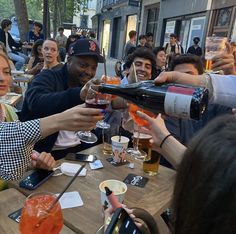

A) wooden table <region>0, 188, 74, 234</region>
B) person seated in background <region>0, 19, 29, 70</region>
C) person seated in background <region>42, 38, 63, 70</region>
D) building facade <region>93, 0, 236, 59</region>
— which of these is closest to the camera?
wooden table <region>0, 188, 74, 234</region>

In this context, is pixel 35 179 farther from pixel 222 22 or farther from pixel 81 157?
pixel 222 22

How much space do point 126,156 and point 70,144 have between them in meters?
0.68

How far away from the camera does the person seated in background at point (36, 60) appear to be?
6.14 metres

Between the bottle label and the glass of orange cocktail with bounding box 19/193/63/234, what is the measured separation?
23.3 inches

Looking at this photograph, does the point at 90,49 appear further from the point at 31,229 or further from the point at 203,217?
the point at 203,217

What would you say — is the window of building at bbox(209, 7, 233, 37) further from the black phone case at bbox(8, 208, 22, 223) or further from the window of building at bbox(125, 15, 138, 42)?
the black phone case at bbox(8, 208, 22, 223)

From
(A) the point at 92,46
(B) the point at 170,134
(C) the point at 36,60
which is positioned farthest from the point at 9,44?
(B) the point at 170,134

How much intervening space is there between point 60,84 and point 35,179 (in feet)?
3.64

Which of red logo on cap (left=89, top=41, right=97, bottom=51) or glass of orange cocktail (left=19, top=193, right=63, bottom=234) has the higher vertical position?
red logo on cap (left=89, top=41, right=97, bottom=51)

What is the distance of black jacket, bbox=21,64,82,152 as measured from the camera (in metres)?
2.07

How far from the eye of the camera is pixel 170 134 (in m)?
1.62

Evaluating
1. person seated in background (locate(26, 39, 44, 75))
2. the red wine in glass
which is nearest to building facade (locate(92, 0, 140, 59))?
person seated in background (locate(26, 39, 44, 75))

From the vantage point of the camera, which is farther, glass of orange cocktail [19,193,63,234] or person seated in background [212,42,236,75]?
person seated in background [212,42,236,75]

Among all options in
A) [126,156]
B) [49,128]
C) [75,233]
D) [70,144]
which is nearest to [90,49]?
[70,144]
